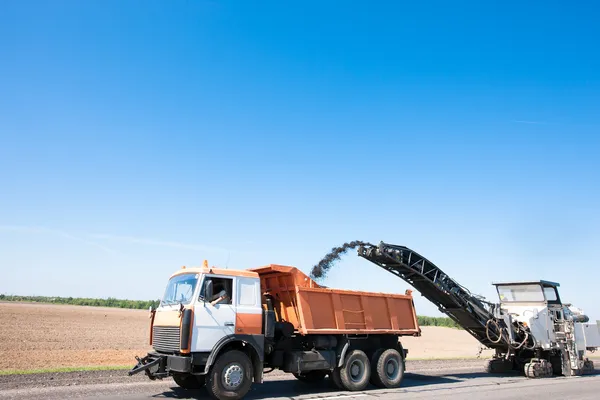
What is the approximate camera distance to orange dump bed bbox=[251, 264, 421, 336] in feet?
40.0

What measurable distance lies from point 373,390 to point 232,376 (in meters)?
4.48

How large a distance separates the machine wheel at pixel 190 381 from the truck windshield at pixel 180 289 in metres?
1.98

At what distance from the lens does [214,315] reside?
34.4ft

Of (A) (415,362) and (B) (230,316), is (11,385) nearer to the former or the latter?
(B) (230,316)

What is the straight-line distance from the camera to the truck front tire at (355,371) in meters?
12.5

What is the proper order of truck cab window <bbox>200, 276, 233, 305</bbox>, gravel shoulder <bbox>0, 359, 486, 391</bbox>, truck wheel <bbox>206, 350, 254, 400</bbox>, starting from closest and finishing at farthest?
truck wheel <bbox>206, 350, 254, 400</bbox> < truck cab window <bbox>200, 276, 233, 305</bbox> < gravel shoulder <bbox>0, 359, 486, 391</bbox>

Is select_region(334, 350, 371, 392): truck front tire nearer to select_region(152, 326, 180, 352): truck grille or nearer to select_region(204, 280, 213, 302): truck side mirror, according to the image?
select_region(204, 280, 213, 302): truck side mirror

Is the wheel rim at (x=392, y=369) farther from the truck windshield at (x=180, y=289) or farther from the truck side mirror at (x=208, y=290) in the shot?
the truck windshield at (x=180, y=289)

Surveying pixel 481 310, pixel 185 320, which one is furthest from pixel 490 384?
pixel 185 320

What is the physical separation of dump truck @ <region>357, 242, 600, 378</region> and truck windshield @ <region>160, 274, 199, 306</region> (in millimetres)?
6951

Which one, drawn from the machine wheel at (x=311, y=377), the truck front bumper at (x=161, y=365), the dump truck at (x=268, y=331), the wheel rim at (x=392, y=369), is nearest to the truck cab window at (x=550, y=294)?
the dump truck at (x=268, y=331)

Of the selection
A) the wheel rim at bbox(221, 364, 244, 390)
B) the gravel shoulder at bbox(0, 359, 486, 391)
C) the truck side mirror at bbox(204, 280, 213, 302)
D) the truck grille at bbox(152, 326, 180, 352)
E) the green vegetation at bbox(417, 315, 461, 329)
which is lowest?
the green vegetation at bbox(417, 315, 461, 329)

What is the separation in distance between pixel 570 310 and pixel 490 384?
6718 millimetres

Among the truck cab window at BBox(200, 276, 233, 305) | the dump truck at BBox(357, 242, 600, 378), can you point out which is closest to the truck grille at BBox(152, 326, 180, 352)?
the truck cab window at BBox(200, 276, 233, 305)
